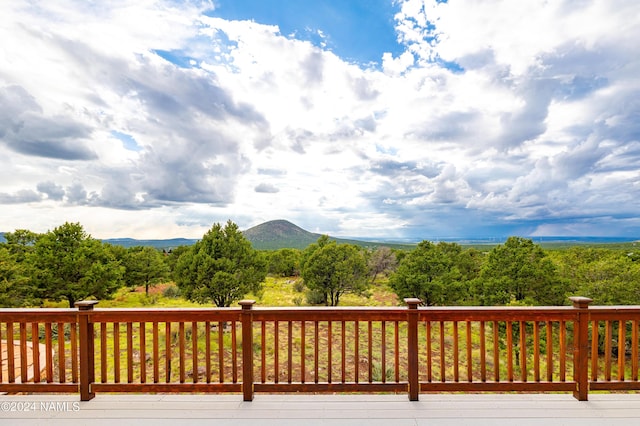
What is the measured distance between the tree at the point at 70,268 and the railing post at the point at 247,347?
13.6 m

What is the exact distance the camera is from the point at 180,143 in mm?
10344

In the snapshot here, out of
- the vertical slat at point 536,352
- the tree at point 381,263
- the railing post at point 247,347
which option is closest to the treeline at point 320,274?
the tree at point 381,263

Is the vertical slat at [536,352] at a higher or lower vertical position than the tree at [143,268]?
higher

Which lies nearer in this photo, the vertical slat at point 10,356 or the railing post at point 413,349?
the railing post at point 413,349

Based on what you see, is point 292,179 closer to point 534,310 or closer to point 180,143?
point 180,143

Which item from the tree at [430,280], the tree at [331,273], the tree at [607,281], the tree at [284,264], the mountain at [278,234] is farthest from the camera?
the mountain at [278,234]

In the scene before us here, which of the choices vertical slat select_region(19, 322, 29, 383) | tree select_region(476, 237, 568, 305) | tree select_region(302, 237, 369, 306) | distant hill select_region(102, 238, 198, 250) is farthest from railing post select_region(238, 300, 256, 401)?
tree select_region(302, 237, 369, 306)

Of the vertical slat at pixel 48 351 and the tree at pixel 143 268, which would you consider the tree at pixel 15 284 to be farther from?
the vertical slat at pixel 48 351

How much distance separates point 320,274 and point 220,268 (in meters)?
6.19

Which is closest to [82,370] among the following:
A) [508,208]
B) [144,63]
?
[144,63]

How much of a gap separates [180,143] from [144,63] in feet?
9.75

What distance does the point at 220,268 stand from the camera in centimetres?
1242
